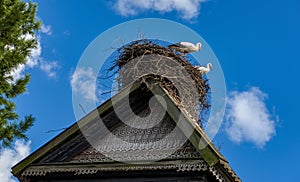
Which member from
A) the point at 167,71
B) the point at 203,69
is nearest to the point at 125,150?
the point at 167,71

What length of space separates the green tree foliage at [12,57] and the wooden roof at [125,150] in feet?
2.70

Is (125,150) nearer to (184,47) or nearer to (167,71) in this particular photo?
(167,71)

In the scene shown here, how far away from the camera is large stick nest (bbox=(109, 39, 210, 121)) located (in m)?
11.3

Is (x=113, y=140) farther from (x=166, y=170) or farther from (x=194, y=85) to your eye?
(x=194, y=85)

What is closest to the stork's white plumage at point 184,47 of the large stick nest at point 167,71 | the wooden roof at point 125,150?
the large stick nest at point 167,71

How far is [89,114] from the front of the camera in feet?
32.7

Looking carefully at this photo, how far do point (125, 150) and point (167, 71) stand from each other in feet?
8.62

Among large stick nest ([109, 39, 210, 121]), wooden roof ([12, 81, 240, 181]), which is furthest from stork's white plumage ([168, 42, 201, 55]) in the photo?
wooden roof ([12, 81, 240, 181])

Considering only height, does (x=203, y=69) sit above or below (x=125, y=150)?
above

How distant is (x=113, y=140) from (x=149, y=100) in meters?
1.12

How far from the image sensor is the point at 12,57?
875cm

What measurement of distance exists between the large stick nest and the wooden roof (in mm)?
1085

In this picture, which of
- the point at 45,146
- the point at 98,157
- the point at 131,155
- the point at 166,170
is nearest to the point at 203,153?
the point at 166,170

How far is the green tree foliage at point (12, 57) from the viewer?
8719mm
